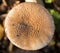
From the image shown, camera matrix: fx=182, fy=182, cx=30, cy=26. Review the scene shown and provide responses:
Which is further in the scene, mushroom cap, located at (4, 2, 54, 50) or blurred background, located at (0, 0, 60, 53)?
blurred background, located at (0, 0, 60, 53)

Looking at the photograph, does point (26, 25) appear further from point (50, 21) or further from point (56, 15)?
point (56, 15)

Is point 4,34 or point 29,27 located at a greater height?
point 29,27

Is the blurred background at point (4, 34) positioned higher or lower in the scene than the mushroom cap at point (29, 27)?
lower

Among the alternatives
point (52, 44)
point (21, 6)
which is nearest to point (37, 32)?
point (21, 6)

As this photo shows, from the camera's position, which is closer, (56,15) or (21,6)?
(21,6)

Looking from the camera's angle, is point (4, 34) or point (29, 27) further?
point (4, 34)

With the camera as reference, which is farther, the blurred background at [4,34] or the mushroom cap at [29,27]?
the blurred background at [4,34]

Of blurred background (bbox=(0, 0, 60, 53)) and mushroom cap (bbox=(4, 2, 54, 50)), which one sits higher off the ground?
mushroom cap (bbox=(4, 2, 54, 50))

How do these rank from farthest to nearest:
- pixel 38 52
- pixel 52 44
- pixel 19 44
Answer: pixel 52 44
pixel 38 52
pixel 19 44
